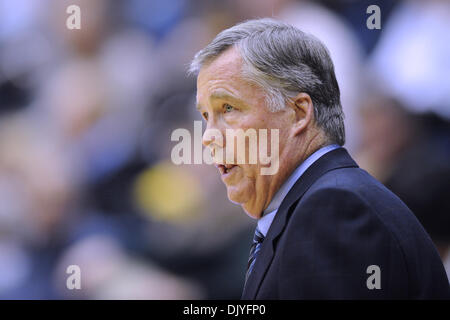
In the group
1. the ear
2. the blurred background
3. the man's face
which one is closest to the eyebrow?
the man's face

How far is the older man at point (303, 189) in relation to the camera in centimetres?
106

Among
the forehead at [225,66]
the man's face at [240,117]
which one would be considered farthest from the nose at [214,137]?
the forehead at [225,66]

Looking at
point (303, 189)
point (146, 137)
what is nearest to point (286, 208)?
point (303, 189)

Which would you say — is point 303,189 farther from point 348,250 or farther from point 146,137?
point 146,137

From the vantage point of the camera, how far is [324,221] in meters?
1.07

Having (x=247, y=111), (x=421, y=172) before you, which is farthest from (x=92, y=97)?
(x=421, y=172)

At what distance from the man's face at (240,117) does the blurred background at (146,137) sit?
67cm

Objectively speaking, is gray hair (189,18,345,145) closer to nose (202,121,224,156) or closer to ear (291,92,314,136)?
ear (291,92,314,136)

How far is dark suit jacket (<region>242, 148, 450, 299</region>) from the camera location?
105cm

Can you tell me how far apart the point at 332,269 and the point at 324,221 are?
0.09 meters

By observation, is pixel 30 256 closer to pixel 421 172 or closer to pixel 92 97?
pixel 92 97

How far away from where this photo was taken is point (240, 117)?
1423 millimetres

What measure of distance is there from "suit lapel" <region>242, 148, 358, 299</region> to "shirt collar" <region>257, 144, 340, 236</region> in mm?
28

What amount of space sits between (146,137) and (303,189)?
1.07 meters
